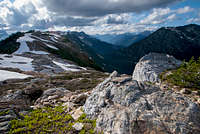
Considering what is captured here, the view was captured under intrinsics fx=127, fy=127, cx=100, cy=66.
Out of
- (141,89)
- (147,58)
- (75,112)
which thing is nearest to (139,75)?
(147,58)

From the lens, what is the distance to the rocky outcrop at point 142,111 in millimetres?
9844

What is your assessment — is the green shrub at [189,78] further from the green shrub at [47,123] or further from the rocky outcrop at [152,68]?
the green shrub at [47,123]

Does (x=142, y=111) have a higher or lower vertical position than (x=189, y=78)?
higher

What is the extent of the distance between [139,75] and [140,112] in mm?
22023

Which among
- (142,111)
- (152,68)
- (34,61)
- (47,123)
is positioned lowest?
(47,123)

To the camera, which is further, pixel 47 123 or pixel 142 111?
pixel 47 123

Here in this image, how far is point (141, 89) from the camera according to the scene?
43.8 feet

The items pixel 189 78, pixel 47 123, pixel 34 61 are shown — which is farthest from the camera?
pixel 34 61

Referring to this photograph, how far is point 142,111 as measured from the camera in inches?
430


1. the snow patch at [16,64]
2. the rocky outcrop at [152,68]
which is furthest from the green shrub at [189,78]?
the snow patch at [16,64]

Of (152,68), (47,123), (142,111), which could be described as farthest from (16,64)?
(142,111)

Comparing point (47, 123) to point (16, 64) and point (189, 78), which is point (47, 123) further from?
point (16, 64)

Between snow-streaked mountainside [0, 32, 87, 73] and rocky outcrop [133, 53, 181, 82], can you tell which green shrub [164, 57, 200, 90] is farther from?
snow-streaked mountainside [0, 32, 87, 73]

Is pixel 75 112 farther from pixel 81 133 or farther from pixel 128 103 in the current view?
pixel 128 103
